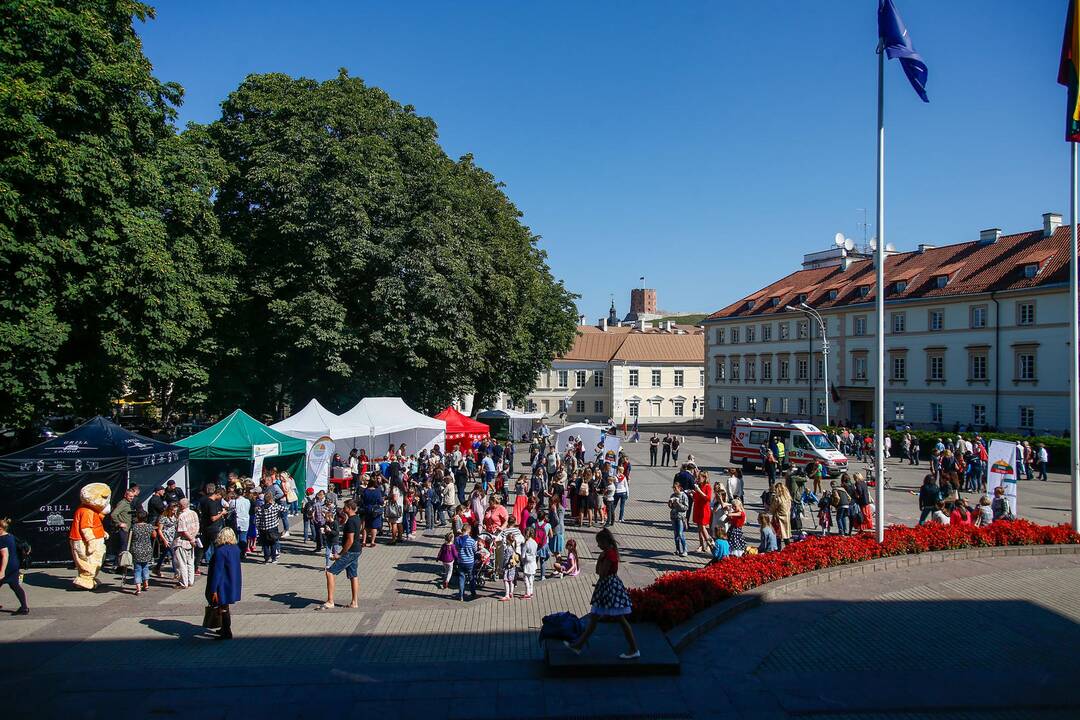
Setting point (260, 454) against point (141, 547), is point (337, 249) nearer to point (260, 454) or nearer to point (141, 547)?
point (260, 454)

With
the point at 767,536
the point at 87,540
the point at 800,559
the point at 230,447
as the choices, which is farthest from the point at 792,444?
the point at 87,540

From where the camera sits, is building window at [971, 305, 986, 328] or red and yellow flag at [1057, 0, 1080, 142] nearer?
red and yellow flag at [1057, 0, 1080, 142]

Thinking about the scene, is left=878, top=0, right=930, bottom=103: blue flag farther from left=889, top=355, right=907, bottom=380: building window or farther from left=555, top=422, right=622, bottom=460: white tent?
left=889, top=355, right=907, bottom=380: building window

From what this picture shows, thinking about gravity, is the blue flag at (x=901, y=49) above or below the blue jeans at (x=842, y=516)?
above

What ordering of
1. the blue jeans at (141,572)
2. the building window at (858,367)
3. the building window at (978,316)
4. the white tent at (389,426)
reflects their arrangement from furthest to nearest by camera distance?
the building window at (858,367) → the building window at (978,316) → the white tent at (389,426) → the blue jeans at (141,572)

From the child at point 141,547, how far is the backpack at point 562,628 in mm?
7995

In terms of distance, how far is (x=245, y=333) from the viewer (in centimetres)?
2977

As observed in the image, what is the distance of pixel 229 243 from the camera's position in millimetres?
27922

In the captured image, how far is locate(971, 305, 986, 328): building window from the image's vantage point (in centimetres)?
4722

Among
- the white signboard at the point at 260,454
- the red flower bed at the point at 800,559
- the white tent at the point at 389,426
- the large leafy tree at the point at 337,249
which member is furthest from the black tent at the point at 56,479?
the large leafy tree at the point at 337,249

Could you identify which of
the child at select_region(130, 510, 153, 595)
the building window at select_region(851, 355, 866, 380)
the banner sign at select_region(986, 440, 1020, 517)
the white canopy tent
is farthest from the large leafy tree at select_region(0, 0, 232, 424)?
the building window at select_region(851, 355, 866, 380)

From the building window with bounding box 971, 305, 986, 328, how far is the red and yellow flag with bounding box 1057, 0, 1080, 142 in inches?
1390

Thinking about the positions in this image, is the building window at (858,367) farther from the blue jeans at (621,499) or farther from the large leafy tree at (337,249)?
the blue jeans at (621,499)

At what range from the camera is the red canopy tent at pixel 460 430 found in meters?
30.9
